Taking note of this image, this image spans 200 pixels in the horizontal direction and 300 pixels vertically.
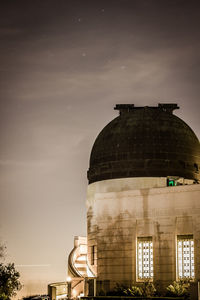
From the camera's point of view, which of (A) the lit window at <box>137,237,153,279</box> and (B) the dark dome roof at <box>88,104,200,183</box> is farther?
(B) the dark dome roof at <box>88,104,200,183</box>

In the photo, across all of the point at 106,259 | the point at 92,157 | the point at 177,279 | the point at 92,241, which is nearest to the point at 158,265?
the point at 177,279

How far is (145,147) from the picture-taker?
5278 cm

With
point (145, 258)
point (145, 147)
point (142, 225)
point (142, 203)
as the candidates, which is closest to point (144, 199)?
point (142, 203)

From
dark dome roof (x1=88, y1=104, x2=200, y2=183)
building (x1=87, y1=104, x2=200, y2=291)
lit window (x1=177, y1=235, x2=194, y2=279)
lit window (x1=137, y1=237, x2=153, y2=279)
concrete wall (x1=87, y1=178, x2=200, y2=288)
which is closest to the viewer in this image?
lit window (x1=177, y1=235, x2=194, y2=279)

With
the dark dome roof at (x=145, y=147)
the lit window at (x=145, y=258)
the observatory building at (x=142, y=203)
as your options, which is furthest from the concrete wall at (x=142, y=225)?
the dark dome roof at (x=145, y=147)

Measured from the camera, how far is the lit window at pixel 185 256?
147ft

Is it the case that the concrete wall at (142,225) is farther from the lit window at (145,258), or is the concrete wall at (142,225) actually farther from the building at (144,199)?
the lit window at (145,258)

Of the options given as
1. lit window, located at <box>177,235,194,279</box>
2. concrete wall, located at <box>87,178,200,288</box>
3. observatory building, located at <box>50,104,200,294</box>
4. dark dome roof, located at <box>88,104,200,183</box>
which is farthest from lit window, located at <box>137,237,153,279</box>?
dark dome roof, located at <box>88,104,200,183</box>

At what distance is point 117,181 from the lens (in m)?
52.9

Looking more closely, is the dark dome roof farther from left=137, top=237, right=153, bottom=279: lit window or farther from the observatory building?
left=137, top=237, right=153, bottom=279: lit window

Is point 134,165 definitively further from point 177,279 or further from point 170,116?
point 177,279

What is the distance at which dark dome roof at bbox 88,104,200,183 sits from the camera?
172 ft

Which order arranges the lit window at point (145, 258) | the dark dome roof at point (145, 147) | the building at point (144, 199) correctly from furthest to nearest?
the dark dome roof at point (145, 147)
the lit window at point (145, 258)
the building at point (144, 199)

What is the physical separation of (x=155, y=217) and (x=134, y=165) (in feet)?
23.3
